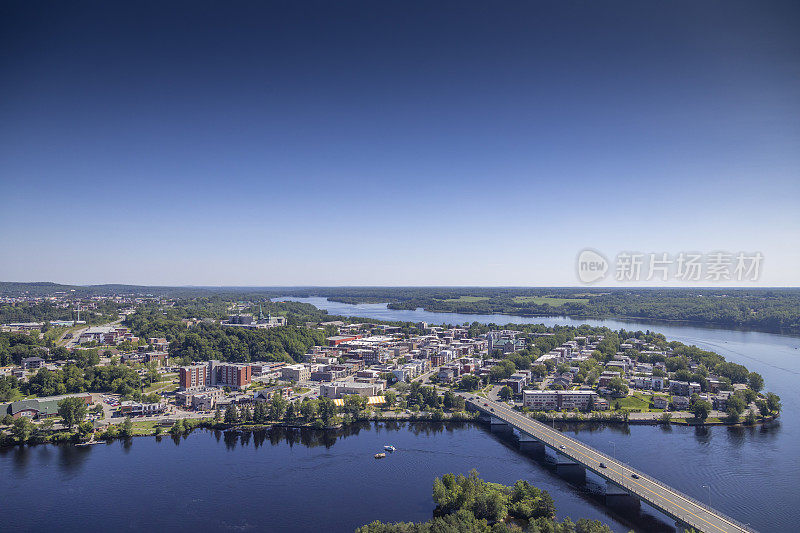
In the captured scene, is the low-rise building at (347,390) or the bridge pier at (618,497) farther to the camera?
the low-rise building at (347,390)

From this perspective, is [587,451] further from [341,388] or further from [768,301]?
[768,301]

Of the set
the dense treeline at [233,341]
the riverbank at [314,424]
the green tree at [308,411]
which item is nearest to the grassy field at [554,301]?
the dense treeline at [233,341]

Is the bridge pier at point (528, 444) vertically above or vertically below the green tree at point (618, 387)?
below

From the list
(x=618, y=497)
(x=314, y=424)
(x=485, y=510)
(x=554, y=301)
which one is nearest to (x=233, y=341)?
(x=314, y=424)

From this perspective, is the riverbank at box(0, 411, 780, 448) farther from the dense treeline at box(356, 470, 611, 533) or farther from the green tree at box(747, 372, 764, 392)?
the dense treeline at box(356, 470, 611, 533)

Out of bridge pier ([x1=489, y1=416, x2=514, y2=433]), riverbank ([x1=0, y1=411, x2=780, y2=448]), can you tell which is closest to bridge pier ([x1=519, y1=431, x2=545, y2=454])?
bridge pier ([x1=489, y1=416, x2=514, y2=433])

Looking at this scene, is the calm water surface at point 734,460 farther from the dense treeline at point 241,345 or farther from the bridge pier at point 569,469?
the dense treeline at point 241,345
